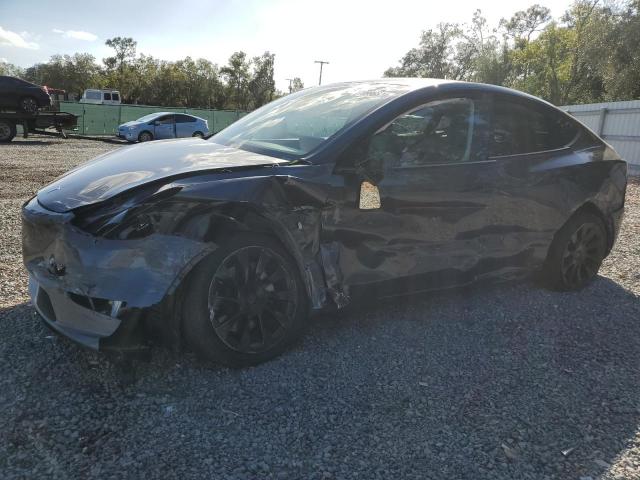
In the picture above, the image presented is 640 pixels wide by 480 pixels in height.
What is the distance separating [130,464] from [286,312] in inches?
44.9

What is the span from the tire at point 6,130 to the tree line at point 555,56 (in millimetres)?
27026

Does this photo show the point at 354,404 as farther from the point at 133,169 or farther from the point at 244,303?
the point at 133,169

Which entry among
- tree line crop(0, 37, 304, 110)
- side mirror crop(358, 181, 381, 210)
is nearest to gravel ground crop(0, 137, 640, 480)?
side mirror crop(358, 181, 381, 210)

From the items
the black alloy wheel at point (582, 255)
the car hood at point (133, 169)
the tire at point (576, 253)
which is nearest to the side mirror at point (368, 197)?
the car hood at point (133, 169)

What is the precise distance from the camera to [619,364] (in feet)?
10.6

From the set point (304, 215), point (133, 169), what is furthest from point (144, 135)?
point (304, 215)

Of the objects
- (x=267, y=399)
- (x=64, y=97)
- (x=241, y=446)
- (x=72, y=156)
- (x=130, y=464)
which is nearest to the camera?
(x=130, y=464)

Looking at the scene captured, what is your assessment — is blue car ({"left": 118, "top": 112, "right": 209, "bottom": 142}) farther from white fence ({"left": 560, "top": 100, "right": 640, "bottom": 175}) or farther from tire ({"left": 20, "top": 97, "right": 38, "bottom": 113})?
white fence ({"left": 560, "top": 100, "right": 640, "bottom": 175})

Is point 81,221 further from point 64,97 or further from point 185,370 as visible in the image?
point 64,97

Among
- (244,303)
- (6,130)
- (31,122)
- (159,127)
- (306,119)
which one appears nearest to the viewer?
(244,303)

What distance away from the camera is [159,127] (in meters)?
23.4

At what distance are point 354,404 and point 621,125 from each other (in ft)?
56.6

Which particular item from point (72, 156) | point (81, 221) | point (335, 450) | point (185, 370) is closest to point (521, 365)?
point (335, 450)

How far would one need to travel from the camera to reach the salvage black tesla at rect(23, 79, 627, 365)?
254 centimetres
